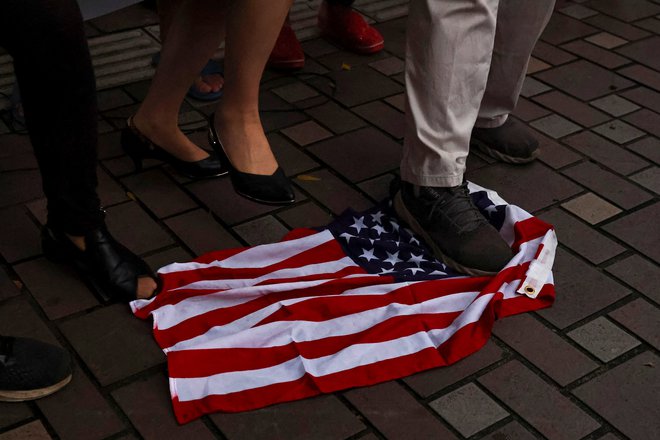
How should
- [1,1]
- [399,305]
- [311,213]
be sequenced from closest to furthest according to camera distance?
[1,1] < [399,305] < [311,213]

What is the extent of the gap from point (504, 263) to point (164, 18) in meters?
1.29

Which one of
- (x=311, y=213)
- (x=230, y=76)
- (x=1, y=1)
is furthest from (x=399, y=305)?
(x=1, y=1)

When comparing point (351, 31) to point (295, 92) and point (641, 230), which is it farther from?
point (641, 230)

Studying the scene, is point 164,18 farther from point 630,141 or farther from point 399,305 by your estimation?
point 630,141

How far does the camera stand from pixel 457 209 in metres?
2.84

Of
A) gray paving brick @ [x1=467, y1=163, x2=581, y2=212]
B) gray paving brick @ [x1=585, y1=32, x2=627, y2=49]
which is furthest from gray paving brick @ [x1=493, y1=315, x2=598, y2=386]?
gray paving brick @ [x1=585, y1=32, x2=627, y2=49]

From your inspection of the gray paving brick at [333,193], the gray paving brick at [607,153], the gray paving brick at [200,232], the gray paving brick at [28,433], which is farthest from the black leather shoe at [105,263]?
the gray paving brick at [607,153]

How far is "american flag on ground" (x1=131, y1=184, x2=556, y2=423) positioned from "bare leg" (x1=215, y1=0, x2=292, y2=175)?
0.31 metres

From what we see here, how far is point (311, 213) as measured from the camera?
3.02 metres

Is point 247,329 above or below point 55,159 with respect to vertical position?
below

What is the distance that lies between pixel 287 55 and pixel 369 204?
0.99 meters

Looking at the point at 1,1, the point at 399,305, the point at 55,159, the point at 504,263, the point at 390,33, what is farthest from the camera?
the point at 390,33

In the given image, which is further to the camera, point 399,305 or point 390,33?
point 390,33

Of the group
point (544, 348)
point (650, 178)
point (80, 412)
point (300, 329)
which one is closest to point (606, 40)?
point (650, 178)
